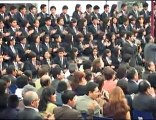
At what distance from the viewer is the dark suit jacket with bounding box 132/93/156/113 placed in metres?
8.54

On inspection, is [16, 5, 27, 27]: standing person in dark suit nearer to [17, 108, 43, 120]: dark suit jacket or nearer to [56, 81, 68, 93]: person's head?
[56, 81, 68, 93]: person's head

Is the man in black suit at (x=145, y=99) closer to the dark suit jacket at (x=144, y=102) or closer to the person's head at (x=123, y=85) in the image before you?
the dark suit jacket at (x=144, y=102)

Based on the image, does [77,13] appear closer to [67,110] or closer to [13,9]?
[13,9]

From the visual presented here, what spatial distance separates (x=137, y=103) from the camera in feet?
28.5

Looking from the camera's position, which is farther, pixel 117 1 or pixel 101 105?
pixel 117 1

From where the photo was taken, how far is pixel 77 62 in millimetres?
14734

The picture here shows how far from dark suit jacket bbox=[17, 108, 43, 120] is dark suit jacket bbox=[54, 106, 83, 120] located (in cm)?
35

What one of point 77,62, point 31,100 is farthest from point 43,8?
point 31,100

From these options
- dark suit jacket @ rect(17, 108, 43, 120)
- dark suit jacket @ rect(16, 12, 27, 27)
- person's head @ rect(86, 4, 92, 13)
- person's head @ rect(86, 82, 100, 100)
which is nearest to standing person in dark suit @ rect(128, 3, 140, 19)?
person's head @ rect(86, 4, 92, 13)

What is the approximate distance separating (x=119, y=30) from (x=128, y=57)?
3.86 meters

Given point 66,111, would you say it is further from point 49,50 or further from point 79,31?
point 79,31

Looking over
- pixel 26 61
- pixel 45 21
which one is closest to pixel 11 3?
pixel 45 21

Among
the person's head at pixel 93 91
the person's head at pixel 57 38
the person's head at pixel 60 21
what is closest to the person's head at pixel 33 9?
the person's head at pixel 60 21

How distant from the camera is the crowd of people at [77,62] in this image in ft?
26.7
